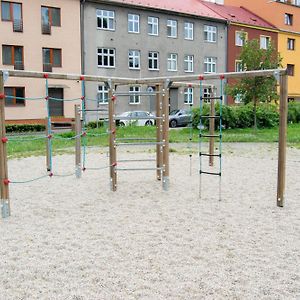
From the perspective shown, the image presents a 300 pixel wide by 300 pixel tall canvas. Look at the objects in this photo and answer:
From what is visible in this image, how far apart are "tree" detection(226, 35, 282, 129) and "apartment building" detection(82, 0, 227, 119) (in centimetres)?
735

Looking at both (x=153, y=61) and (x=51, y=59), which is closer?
(x=51, y=59)

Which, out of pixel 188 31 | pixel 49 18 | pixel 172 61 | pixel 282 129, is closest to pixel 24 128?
pixel 49 18

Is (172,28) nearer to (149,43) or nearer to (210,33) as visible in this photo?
(149,43)

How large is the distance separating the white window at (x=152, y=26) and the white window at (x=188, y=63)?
3.25m

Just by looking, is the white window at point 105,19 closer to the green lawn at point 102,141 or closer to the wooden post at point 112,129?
the green lawn at point 102,141

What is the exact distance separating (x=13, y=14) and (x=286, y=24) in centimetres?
2499

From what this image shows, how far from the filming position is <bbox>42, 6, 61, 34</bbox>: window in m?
27.1

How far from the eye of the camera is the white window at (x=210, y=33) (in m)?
34.3

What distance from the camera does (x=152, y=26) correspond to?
1235 inches

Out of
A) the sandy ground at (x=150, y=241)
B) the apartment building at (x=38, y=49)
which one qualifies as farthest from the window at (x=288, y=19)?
the sandy ground at (x=150, y=241)

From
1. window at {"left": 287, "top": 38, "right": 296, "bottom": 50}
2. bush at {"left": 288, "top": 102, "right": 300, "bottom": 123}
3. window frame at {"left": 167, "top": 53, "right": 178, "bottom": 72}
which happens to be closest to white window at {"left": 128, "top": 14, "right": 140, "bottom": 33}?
window frame at {"left": 167, "top": 53, "right": 178, "bottom": 72}

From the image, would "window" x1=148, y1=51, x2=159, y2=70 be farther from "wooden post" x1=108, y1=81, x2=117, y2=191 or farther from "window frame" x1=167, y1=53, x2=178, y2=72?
"wooden post" x1=108, y1=81, x2=117, y2=191

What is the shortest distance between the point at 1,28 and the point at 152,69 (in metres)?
10.7

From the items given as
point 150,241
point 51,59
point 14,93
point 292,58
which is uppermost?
point 292,58
